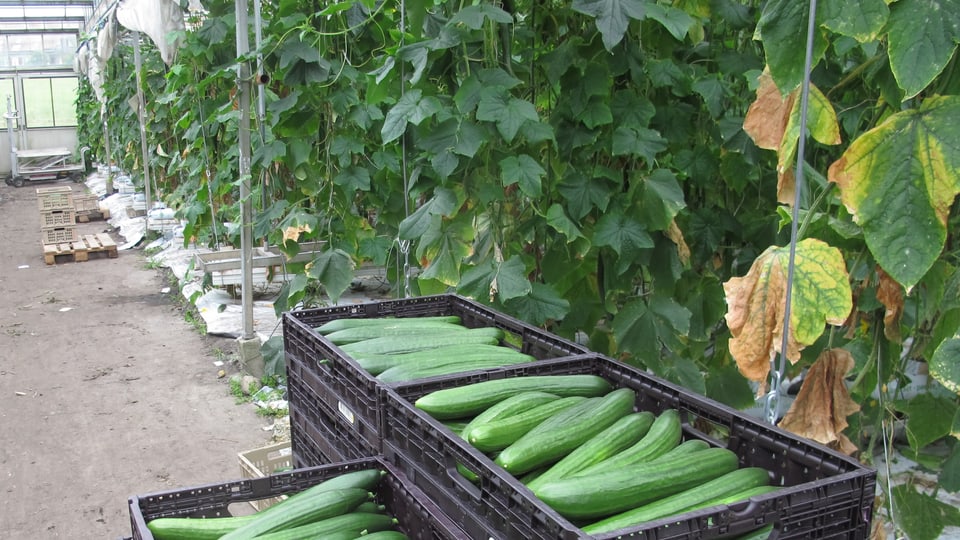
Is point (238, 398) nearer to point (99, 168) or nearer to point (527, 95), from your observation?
point (527, 95)

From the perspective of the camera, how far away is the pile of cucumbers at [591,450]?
4.78ft

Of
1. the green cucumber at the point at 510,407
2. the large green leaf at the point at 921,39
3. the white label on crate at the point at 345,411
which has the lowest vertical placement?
the white label on crate at the point at 345,411

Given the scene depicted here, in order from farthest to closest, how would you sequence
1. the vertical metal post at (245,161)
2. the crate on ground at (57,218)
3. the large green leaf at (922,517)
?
the crate on ground at (57,218)
the vertical metal post at (245,161)
the large green leaf at (922,517)

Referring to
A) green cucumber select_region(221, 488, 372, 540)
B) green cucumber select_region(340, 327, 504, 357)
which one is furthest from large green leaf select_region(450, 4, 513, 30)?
green cucumber select_region(221, 488, 372, 540)

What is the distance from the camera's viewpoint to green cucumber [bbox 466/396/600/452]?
5.56 feet

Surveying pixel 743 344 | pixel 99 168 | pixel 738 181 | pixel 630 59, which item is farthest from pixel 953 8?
pixel 99 168

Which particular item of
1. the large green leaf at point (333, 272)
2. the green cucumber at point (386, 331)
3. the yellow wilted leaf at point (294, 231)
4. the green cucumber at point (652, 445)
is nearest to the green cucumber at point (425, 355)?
the green cucumber at point (386, 331)

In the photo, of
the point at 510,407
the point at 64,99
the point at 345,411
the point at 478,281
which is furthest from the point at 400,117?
the point at 64,99

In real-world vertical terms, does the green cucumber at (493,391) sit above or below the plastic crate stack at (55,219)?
above

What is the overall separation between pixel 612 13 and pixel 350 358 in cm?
132

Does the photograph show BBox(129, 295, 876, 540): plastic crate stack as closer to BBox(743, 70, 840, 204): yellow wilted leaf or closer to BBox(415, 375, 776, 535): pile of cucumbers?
BBox(415, 375, 776, 535): pile of cucumbers

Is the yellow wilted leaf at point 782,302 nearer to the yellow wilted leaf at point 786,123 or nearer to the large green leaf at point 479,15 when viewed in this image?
the yellow wilted leaf at point 786,123

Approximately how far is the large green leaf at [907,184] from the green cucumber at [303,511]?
1.18 m

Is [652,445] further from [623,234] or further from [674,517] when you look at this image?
[623,234]
